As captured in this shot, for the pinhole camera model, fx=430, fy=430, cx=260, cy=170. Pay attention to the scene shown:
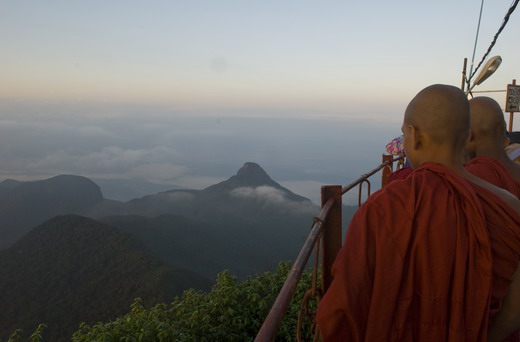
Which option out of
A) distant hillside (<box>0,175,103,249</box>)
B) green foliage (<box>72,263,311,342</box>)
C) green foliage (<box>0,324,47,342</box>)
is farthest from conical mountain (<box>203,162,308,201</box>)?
green foliage (<box>72,263,311,342</box>)

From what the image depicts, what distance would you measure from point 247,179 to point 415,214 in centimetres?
13313

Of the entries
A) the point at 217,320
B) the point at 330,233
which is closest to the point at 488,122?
the point at 330,233

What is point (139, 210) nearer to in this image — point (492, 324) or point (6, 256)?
point (6, 256)

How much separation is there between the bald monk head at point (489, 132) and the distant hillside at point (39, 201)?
11499 cm

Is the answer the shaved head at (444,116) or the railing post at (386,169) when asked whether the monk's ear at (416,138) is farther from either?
the railing post at (386,169)

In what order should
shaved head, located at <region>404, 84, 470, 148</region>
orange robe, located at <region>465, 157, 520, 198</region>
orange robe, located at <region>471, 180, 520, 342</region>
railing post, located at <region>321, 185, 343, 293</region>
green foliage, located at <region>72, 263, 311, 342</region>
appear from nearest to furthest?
orange robe, located at <region>471, 180, 520, 342</region> → shaved head, located at <region>404, 84, 470, 148</region> → orange robe, located at <region>465, 157, 520, 198</region> → railing post, located at <region>321, 185, 343, 293</region> → green foliage, located at <region>72, 263, 311, 342</region>

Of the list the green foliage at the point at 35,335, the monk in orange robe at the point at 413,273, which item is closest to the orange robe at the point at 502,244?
the monk in orange robe at the point at 413,273

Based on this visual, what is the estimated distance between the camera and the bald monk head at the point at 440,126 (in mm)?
1795

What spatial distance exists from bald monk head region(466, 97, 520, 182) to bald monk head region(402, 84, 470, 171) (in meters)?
0.98

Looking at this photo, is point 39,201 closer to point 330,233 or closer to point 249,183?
point 249,183

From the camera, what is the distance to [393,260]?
1.54m

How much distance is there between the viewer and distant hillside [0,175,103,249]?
359 feet

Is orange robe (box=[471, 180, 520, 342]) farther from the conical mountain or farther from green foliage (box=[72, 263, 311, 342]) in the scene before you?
the conical mountain

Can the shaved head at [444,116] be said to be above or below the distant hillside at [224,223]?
above
